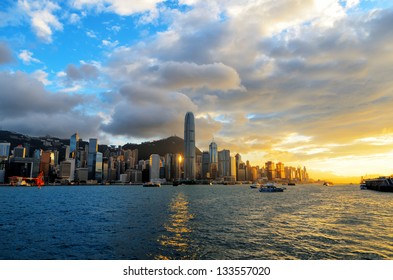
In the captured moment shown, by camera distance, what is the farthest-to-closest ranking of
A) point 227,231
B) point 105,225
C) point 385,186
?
point 385,186 < point 105,225 < point 227,231

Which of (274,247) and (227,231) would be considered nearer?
(274,247)

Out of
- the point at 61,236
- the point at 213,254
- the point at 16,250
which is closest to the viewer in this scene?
the point at 213,254

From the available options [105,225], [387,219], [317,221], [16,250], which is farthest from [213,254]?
[387,219]

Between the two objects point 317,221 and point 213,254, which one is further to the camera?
point 317,221

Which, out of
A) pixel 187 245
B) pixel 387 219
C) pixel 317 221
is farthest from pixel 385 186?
pixel 187 245

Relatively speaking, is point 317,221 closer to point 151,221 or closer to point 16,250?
point 151,221
